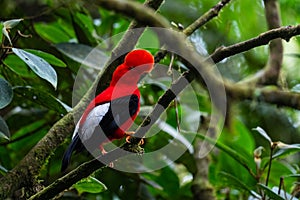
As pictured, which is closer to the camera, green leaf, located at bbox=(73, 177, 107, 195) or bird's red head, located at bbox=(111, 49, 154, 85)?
green leaf, located at bbox=(73, 177, 107, 195)

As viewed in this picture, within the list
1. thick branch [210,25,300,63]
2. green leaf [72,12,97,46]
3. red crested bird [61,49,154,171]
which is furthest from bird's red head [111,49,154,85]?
thick branch [210,25,300,63]

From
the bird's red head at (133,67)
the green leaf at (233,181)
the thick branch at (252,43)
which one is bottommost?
the green leaf at (233,181)

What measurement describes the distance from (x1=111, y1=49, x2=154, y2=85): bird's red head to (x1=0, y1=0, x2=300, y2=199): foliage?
17 cm

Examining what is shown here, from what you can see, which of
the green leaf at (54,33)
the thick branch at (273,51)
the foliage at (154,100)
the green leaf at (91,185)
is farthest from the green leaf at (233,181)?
the green leaf at (54,33)

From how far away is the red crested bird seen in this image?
1619 millimetres

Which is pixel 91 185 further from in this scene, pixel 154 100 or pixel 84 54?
pixel 154 100

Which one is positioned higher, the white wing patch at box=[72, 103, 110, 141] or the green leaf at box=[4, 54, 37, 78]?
the green leaf at box=[4, 54, 37, 78]

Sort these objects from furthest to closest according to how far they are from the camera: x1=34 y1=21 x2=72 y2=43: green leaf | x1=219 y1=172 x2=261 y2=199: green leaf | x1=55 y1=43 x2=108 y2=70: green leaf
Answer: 1. x1=34 y1=21 x2=72 y2=43: green leaf
2. x1=55 y1=43 x2=108 y2=70: green leaf
3. x1=219 y1=172 x2=261 y2=199: green leaf

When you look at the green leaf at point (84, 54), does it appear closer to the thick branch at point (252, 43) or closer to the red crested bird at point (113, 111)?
the red crested bird at point (113, 111)

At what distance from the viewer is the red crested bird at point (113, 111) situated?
1.62m

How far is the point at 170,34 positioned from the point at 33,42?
1035mm

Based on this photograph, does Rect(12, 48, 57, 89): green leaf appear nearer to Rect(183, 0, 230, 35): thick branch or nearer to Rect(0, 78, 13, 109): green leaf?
Rect(0, 78, 13, 109): green leaf

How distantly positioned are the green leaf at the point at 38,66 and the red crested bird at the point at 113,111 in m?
0.19

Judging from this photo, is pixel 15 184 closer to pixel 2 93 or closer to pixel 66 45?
pixel 2 93
